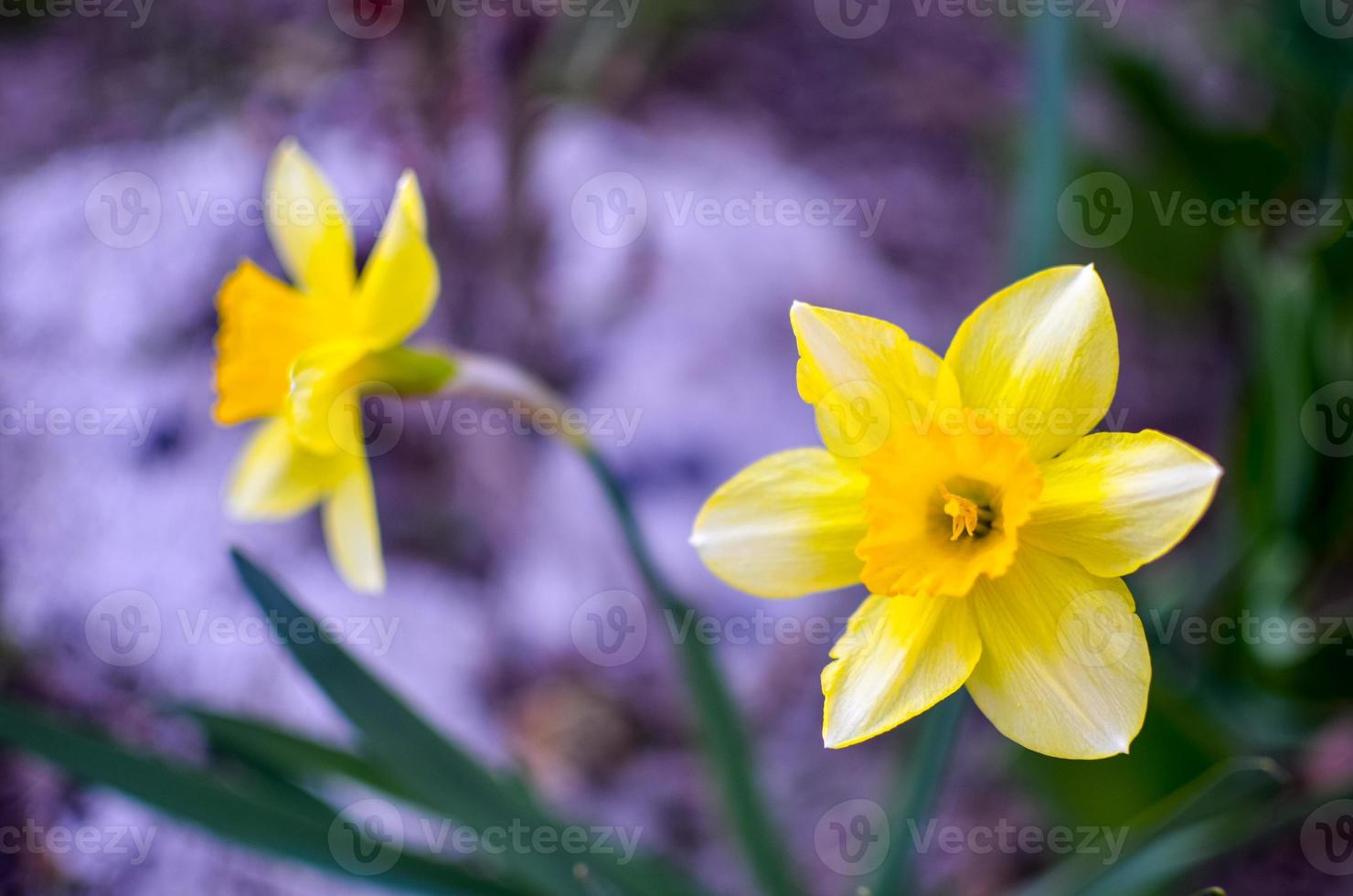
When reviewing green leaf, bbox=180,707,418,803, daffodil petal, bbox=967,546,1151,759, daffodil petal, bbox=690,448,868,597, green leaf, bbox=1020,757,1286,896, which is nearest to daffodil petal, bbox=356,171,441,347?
daffodil petal, bbox=690,448,868,597

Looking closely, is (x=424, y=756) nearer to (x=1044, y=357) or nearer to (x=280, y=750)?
(x=280, y=750)

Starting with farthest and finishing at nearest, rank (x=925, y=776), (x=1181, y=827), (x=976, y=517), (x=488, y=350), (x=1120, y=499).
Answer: (x=488, y=350), (x=925, y=776), (x=1181, y=827), (x=976, y=517), (x=1120, y=499)

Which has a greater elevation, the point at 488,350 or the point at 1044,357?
the point at 1044,357

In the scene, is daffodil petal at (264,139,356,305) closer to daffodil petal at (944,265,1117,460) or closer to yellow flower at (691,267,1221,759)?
Answer: yellow flower at (691,267,1221,759)

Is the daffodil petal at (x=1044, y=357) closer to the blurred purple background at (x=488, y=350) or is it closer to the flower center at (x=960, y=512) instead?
the flower center at (x=960, y=512)

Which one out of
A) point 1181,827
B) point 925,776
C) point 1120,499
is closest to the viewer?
point 1120,499

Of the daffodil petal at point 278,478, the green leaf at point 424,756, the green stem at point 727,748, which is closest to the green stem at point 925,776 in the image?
the green stem at point 727,748

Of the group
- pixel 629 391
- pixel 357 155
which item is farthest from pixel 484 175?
pixel 629 391

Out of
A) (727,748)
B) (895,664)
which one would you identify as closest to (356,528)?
(727,748)
